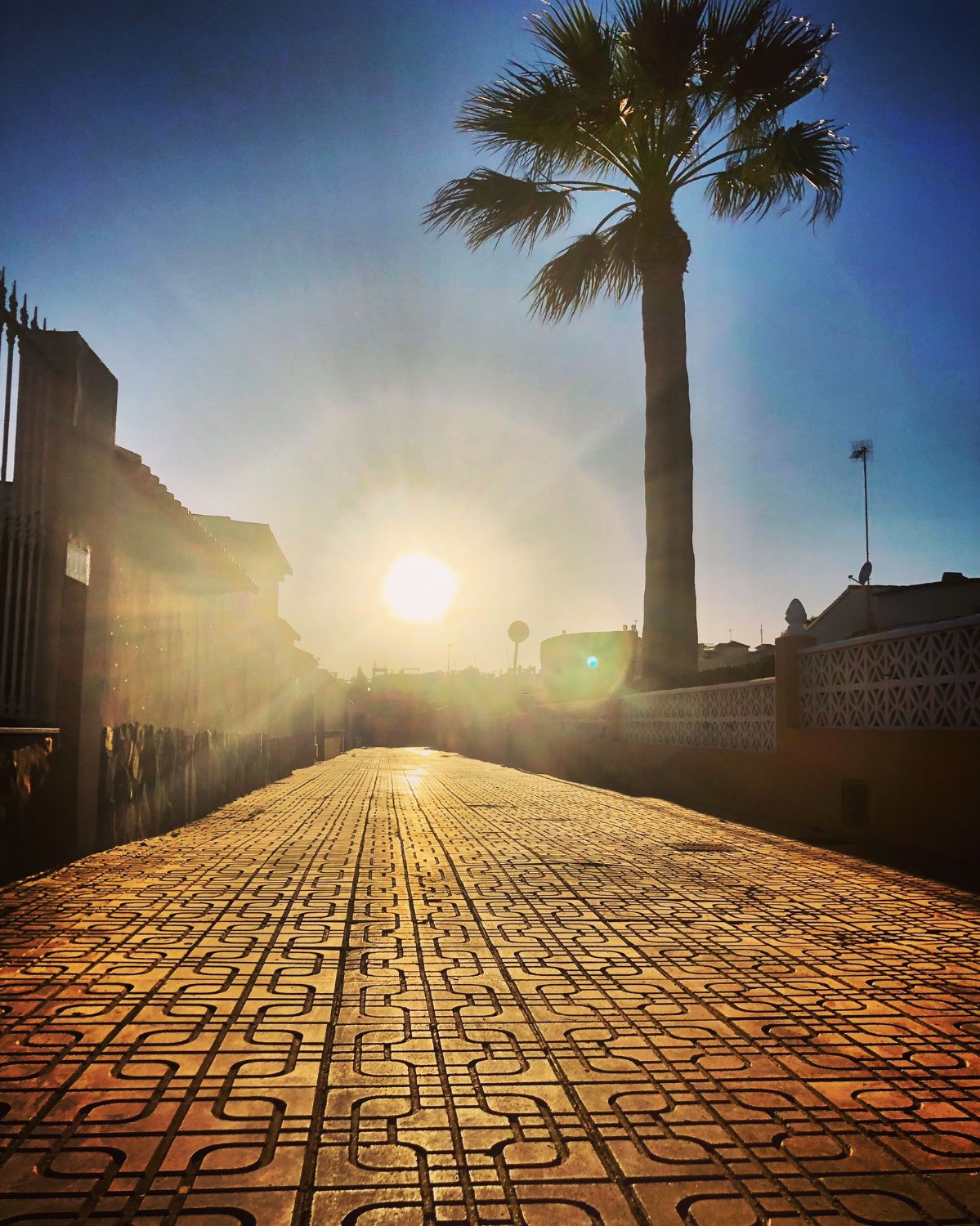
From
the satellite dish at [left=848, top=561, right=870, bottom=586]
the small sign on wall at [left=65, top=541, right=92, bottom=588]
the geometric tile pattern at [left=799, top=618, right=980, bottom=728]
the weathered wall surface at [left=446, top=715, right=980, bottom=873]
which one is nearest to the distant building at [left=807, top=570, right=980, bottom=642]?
the satellite dish at [left=848, top=561, right=870, bottom=586]

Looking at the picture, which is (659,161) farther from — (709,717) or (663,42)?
(709,717)

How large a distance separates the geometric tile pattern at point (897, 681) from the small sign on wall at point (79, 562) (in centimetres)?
725

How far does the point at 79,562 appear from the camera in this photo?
7.46 meters

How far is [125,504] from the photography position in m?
9.48

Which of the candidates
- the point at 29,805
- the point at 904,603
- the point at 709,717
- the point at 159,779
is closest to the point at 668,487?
the point at 709,717

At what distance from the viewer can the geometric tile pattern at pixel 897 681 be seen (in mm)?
7910

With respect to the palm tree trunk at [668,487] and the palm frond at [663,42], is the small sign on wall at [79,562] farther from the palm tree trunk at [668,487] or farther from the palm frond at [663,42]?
the palm frond at [663,42]

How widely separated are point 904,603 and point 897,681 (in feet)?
78.7

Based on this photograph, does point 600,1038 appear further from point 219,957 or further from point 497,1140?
point 219,957

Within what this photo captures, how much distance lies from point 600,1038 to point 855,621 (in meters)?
33.7

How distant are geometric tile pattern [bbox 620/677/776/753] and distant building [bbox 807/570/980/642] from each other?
11.5 m

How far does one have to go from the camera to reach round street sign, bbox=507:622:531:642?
146 feet

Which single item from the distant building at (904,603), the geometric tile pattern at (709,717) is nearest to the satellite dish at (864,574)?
the distant building at (904,603)

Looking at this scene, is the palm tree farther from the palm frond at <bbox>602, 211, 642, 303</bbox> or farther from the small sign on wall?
the small sign on wall
